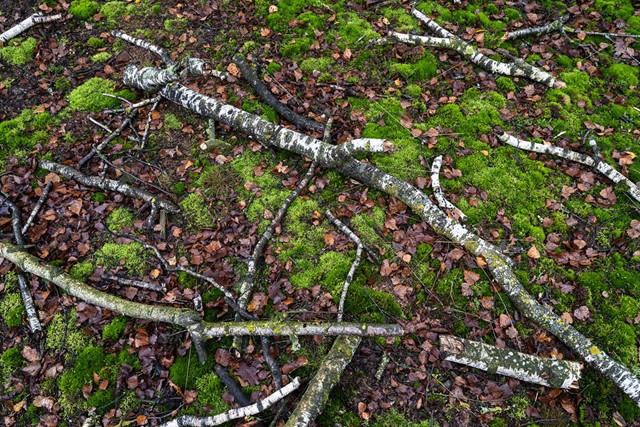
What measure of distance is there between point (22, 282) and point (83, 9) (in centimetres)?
606

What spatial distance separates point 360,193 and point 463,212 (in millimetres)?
1503

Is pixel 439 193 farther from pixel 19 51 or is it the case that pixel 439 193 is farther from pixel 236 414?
pixel 19 51

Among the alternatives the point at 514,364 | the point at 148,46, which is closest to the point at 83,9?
the point at 148,46

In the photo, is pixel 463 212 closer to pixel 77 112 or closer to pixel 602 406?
pixel 602 406

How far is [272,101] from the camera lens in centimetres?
703

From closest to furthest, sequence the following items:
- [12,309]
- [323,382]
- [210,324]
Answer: [323,382]
[210,324]
[12,309]

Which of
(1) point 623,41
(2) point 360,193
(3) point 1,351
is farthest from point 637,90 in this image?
(3) point 1,351

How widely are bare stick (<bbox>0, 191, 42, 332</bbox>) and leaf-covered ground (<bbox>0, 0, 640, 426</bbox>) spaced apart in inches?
4.9

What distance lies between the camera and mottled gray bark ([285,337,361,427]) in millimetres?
4207

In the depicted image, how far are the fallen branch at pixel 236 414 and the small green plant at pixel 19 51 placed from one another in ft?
24.6

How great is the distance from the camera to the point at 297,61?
775 centimetres

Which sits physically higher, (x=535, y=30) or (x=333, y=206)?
(x=535, y=30)

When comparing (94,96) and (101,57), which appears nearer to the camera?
(94,96)

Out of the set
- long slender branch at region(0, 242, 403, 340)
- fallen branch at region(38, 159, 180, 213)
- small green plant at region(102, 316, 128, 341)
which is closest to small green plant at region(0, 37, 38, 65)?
fallen branch at region(38, 159, 180, 213)
